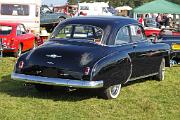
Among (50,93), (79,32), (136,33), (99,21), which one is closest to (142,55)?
(136,33)

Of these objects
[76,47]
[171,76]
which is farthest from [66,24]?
[171,76]

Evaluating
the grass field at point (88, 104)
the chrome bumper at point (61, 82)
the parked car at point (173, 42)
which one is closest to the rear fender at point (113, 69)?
the chrome bumper at point (61, 82)

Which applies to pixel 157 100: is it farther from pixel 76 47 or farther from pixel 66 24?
pixel 66 24

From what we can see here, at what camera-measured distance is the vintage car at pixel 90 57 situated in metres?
8.09

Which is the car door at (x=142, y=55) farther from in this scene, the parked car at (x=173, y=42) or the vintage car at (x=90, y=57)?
the parked car at (x=173, y=42)

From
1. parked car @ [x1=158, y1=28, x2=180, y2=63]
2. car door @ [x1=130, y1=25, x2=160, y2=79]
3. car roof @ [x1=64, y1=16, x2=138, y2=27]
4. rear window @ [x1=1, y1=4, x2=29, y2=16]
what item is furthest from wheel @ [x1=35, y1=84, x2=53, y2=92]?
rear window @ [x1=1, y1=4, x2=29, y2=16]

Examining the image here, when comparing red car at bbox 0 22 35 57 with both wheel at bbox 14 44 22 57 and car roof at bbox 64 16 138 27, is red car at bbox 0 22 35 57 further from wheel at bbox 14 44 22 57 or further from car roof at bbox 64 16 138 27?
car roof at bbox 64 16 138 27

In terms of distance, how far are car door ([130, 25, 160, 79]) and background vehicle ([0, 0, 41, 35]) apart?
42.0 feet

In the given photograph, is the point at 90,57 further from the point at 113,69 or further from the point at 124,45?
the point at 124,45

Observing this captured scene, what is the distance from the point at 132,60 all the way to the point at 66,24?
1.50m

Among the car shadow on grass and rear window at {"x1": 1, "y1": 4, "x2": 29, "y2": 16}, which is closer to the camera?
the car shadow on grass

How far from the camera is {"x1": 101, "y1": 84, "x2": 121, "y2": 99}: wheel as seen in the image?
8484 millimetres

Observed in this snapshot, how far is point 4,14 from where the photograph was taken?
22844mm

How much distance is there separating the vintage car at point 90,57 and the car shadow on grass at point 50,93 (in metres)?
0.23
